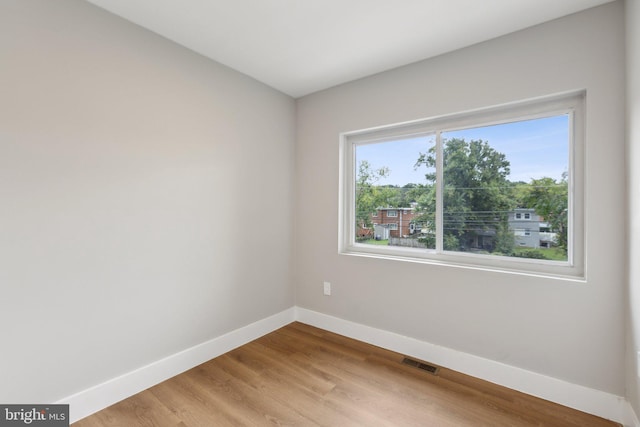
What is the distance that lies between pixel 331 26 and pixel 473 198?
1.65 m

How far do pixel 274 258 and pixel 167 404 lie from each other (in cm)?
147

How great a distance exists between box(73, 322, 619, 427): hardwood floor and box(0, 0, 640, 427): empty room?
0.02 meters

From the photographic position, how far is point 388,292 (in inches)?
102

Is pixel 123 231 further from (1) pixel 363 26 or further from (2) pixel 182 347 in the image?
(1) pixel 363 26

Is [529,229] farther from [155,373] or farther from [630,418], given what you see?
[155,373]

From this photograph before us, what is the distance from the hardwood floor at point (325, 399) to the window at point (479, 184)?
34.3 inches

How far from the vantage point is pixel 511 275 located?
2023 millimetres

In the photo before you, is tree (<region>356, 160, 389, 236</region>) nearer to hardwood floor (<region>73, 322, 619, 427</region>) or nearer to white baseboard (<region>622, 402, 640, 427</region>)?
hardwood floor (<region>73, 322, 619, 427</region>)

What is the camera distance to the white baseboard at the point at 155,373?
1.72 m

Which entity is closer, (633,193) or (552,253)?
(633,193)

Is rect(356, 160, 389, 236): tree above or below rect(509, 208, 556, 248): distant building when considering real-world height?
above

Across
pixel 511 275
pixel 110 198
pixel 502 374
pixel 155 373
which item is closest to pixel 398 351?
pixel 502 374

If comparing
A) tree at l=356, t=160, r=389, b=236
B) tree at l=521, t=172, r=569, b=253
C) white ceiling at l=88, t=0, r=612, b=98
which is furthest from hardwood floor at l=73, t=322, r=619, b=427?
white ceiling at l=88, t=0, r=612, b=98

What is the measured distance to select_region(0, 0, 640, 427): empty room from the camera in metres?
1.61
